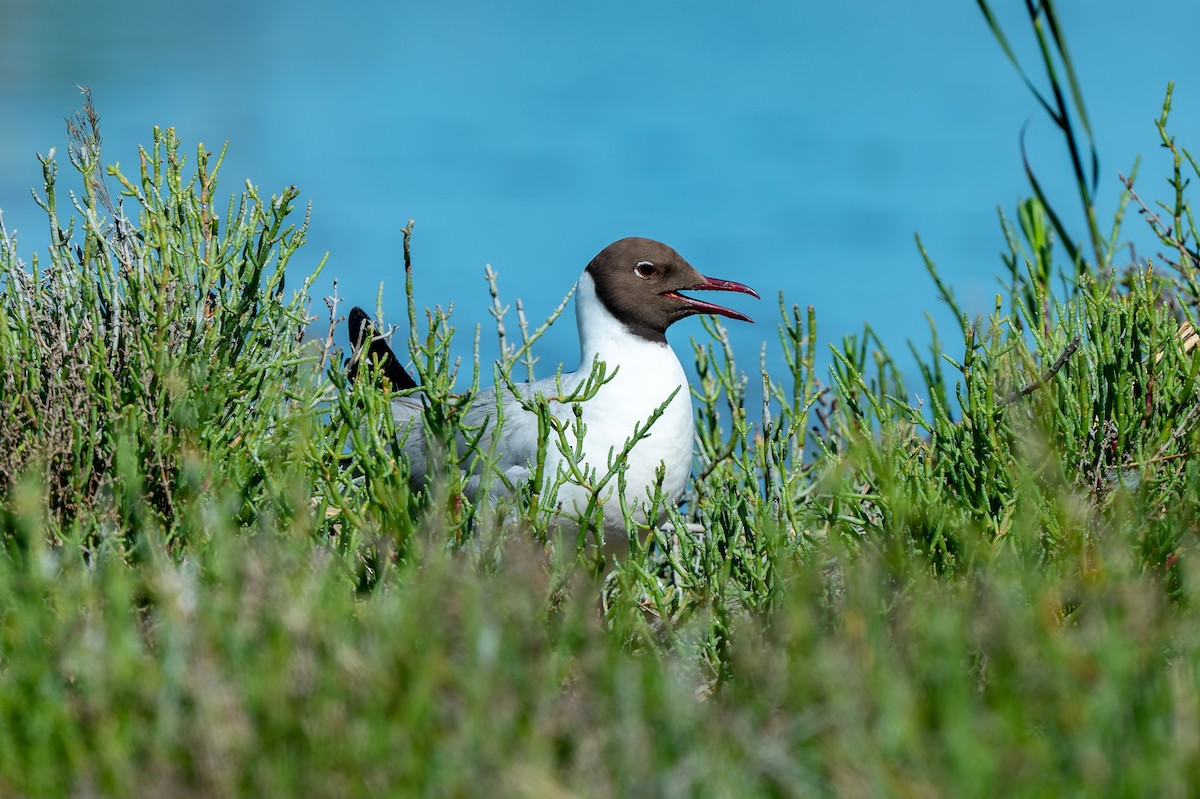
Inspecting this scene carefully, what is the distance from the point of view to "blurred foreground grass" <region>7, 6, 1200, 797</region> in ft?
6.42

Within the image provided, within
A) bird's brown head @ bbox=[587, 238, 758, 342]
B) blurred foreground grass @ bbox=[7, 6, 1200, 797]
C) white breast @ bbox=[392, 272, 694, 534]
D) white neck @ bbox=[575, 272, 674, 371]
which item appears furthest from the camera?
bird's brown head @ bbox=[587, 238, 758, 342]

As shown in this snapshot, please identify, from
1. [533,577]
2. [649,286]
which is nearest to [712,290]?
[649,286]

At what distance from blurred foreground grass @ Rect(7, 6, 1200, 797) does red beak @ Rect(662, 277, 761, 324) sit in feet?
0.55

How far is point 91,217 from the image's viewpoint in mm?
4324

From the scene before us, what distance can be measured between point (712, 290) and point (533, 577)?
3127 millimetres

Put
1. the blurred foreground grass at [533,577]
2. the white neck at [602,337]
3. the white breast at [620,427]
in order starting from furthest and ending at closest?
the white neck at [602,337] → the white breast at [620,427] → the blurred foreground grass at [533,577]

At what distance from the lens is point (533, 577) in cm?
242

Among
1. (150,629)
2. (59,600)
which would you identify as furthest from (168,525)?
(59,600)

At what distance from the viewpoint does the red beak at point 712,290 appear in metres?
5.30

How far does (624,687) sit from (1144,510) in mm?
2394

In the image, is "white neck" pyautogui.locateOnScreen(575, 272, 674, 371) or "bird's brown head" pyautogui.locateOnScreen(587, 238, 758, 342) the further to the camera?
"bird's brown head" pyautogui.locateOnScreen(587, 238, 758, 342)

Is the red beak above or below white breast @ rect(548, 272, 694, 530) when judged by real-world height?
above

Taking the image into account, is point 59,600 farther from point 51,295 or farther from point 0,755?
point 51,295

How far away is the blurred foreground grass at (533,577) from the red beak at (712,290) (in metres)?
0.17
